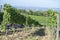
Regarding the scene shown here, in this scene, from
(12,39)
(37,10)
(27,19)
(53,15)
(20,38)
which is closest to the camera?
(12,39)

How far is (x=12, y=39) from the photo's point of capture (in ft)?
21.1

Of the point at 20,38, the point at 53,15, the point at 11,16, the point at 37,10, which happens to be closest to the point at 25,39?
the point at 20,38

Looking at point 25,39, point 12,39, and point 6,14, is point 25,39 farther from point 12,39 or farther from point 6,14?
point 6,14

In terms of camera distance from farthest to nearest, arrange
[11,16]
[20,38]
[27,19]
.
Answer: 1. [27,19]
2. [11,16]
3. [20,38]

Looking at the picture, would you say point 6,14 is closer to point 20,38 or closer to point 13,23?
point 13,23

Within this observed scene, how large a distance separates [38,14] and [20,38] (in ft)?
49.2

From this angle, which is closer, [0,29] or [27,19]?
[0,29]

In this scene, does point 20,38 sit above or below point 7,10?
below

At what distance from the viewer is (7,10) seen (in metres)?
12.8

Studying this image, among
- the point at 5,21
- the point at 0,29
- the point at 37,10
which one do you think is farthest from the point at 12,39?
the point at 37,10

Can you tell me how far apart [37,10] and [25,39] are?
14.5 metres

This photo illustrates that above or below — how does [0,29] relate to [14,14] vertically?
below

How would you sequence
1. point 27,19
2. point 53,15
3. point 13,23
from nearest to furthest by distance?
point 53,15 → point 13,23 → point 27,19

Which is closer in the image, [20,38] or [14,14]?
[20,38]
